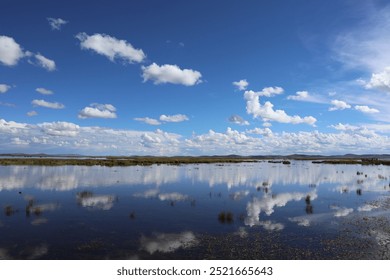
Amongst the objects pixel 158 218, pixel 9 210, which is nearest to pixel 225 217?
pixel 158 218

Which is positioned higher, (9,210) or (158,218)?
(9,210)

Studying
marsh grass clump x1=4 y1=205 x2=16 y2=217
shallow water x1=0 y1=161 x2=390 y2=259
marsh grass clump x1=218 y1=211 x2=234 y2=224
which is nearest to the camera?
shallow water x1=0 y1=161 x2=390 y2=259

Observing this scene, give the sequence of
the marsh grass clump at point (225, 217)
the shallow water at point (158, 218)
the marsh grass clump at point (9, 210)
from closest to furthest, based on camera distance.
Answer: the shallow water at point (158, 218), the marsh grass clump at point (225, 217), the marsh grass clump at point (9, 210)

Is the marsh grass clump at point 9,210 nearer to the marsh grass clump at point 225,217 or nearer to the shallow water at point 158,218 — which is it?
the shallow water at point 158,218

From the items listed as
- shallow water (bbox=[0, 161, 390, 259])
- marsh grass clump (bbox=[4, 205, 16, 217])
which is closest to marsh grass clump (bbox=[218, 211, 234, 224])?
shallow water (bbox=[0, 161, 390, 259])

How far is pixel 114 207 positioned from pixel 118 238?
1073cm

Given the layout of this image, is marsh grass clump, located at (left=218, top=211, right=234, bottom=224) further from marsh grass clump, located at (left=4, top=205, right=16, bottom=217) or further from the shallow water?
marsh grass clump, located at (left=4, top=205, right=16, bottom=217)

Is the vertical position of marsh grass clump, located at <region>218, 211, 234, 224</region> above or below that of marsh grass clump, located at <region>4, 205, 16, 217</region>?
below

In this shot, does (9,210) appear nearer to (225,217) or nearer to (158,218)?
(158,218)

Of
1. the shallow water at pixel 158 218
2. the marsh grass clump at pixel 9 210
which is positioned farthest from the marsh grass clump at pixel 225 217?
the marsh grass clump at pixel 9 210

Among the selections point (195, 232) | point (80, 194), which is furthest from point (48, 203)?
point (195, 232)

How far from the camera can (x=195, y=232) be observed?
21797 millimetres

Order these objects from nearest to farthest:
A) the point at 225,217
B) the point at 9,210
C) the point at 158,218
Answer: the point at 158,218, the point at 225,217, the point at 9,210
